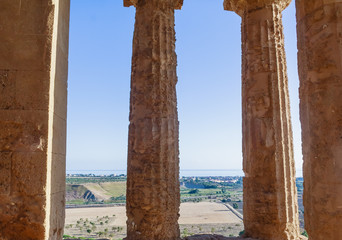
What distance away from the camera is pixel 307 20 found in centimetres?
549

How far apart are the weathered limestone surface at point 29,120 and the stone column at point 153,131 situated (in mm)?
5132

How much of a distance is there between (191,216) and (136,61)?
65938 mm

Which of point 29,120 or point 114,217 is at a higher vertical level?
point 29,120

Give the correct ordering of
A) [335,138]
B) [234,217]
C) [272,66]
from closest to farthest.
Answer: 1. [335,138]
2. [272,66]
3. [234,217]

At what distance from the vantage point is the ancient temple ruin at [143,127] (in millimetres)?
4992

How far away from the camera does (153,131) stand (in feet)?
39.7

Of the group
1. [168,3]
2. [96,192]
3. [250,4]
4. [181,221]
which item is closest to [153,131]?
[168,3]

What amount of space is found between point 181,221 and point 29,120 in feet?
211

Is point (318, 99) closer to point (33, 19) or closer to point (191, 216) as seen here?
point (33, 19)

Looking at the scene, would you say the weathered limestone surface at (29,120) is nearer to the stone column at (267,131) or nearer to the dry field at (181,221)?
the stone column at (267,131)

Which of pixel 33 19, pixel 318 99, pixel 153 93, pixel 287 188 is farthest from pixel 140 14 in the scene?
pixel 318 99

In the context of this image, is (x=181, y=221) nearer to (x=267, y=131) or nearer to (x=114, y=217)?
(x=114, y=217)

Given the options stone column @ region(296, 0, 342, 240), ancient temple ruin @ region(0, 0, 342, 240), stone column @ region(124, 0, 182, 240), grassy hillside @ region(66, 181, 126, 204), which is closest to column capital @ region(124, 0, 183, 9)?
stone column @ region(124, 0, 182, 240)

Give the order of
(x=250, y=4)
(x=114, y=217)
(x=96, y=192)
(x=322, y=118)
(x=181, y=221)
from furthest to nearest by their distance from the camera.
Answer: (x=96, y=192) < (x=114, y=217) < (x=181, y=221) < (x=250, y=4) < (x=322, y=118)
